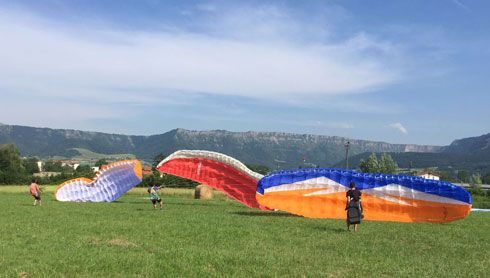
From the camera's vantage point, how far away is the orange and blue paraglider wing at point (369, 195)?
23859 mm

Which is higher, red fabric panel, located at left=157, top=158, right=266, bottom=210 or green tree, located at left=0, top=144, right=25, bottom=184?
red fabric panel, located at left=157, top=158, right=266, bottom=210

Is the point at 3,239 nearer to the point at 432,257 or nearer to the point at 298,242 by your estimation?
the point at 298,242

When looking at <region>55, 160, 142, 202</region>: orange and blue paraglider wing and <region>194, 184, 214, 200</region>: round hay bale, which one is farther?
<region>194, 184, 214, 200</region>: round hay bale

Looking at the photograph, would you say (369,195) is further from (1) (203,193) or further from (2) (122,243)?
(1) (203,193)

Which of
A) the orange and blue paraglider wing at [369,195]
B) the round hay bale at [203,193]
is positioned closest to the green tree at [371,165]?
the round hay bale at [203,193]

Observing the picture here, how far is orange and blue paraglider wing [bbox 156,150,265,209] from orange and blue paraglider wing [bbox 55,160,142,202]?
545 centimetres

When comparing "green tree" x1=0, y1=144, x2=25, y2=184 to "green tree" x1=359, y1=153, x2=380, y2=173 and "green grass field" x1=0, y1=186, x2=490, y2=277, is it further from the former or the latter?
"green grass field" x1=0, y1=186, x2=490, y2=277

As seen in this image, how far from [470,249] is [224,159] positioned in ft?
54.8

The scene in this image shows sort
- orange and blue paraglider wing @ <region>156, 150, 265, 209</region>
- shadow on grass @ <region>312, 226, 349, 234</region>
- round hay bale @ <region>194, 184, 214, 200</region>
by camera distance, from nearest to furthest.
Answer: shadow on grass @ <region>312, 226, 349, 234</region> < orange and blue paraglider wing @ <region>156, 150, 265, 209</region> < round hay bale @ <region>194, 184, 214, 200</region>

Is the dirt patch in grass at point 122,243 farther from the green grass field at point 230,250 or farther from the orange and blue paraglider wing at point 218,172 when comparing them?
the orange and blue paraglider wing at point 218,172

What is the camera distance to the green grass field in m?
11.1

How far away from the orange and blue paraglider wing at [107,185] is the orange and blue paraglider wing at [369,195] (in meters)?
12.5

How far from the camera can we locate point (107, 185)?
121ft

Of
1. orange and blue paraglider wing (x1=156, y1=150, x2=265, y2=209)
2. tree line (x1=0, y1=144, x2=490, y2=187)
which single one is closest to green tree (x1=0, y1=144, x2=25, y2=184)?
tree line (x1=0, y1=144, x2=490, y2=187)
